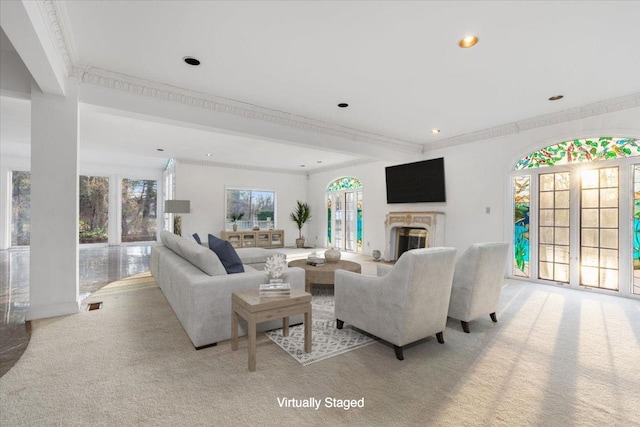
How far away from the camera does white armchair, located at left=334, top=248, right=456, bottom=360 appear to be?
238 cm

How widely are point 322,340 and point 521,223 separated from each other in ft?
15.1

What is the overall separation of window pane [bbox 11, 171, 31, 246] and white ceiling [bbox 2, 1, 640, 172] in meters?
5.76

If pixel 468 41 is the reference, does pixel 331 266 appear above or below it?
below

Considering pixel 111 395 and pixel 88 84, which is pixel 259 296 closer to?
pixel 111 395

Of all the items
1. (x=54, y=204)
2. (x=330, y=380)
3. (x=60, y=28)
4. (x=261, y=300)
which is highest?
(x=60, y=28)

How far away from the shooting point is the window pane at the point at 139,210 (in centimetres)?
1051

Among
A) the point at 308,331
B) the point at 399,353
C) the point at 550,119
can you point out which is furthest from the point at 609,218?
the point at 308,331

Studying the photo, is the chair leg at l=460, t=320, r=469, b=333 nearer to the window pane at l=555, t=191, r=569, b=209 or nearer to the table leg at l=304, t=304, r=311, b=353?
the table leg at l=304, t=304, r=311, b=353

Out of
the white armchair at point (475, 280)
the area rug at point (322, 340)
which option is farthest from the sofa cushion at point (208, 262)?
the white armchair at point (475, 280)

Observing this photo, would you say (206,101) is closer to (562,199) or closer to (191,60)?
(191,60)

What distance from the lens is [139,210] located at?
10.8 metres

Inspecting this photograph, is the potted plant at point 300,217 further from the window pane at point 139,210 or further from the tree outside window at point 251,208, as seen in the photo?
the window pane at point 139,210

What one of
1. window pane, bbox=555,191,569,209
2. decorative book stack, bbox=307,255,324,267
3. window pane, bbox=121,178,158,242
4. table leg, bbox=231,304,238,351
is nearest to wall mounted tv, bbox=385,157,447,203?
window pane, bbox=555,191,569,209

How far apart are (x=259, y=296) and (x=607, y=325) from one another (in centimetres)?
369
